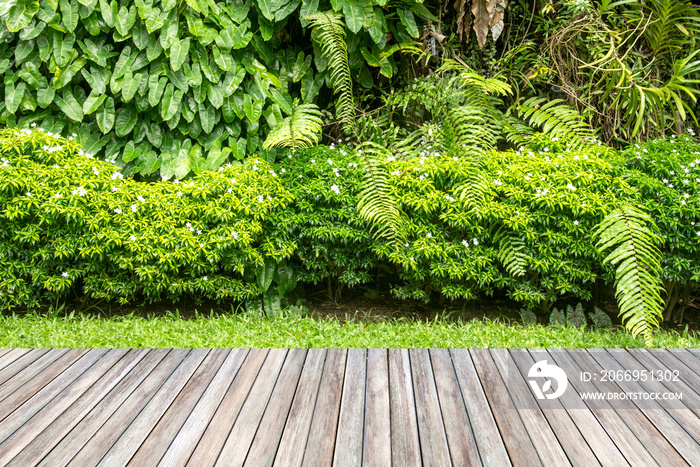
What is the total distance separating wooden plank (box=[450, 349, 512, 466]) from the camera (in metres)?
1.65

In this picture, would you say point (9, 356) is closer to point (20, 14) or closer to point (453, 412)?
point (453, 412)

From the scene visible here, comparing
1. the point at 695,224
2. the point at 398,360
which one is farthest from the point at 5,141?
the point at 695,224

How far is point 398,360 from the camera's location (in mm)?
2361

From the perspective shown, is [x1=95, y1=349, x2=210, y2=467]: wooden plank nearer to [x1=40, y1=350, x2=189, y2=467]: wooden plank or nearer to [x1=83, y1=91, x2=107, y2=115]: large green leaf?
[x1=40, y1=350, x2=189, y2=467]: wooden plank

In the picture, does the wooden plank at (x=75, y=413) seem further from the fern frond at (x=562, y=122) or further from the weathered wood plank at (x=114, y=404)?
the fern frond at (x=562, y=122)

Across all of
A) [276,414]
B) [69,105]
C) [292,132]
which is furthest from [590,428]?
[69,105]

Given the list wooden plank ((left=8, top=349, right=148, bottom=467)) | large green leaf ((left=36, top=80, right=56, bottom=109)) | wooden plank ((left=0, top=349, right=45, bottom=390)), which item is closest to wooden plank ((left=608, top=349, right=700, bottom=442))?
wooden plank ((left=8, top=349, right=148, bottom=467))

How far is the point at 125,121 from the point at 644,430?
3.93 meters

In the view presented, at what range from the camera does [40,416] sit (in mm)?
1870

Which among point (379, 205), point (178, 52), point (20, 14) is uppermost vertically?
point (20, 14)

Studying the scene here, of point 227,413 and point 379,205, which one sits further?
point 379,205

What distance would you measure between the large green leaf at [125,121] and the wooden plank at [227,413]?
2.50m

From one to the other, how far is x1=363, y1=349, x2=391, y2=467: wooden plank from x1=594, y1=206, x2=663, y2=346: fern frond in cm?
157

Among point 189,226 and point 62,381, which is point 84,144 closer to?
point 189,226
